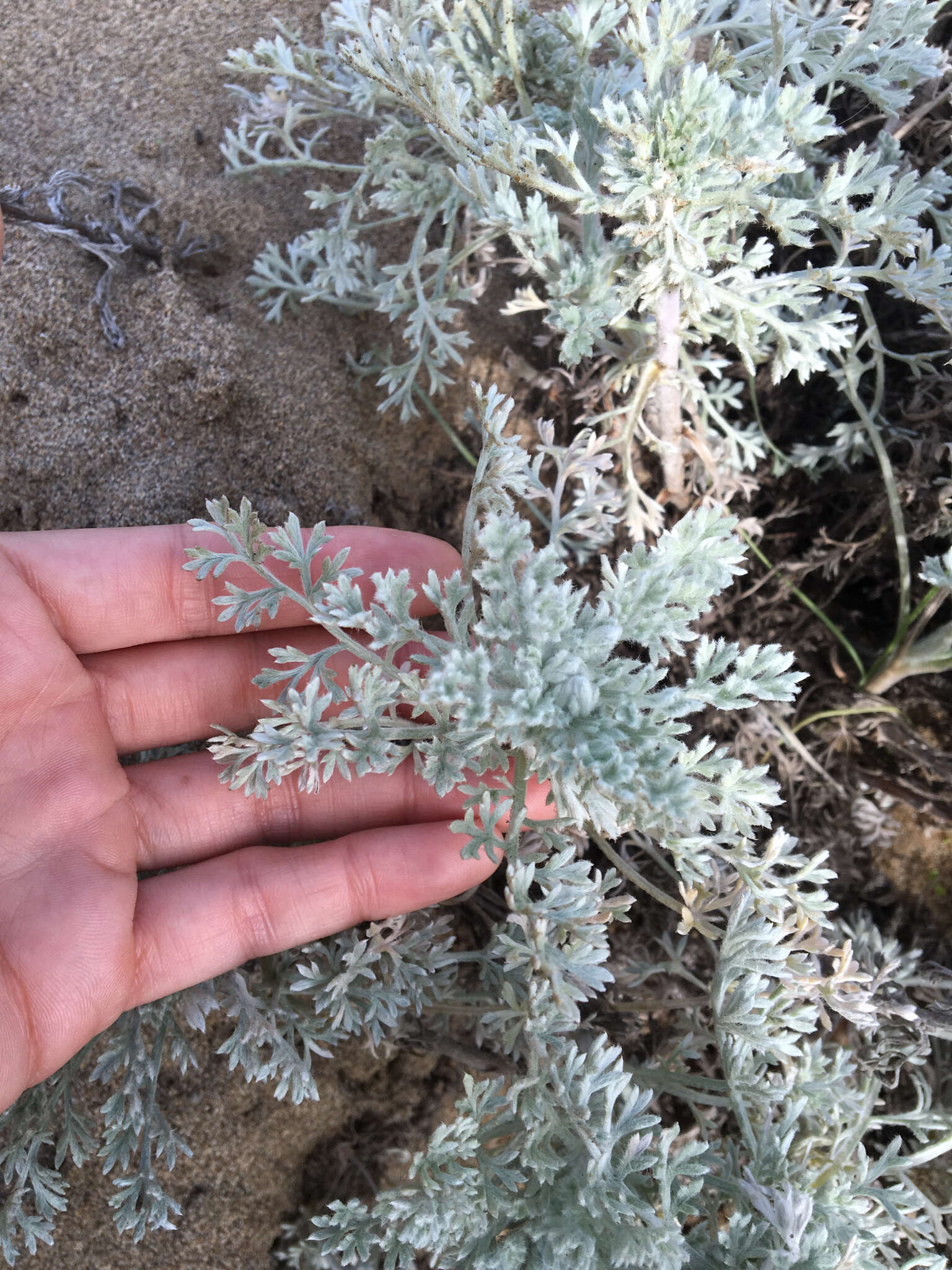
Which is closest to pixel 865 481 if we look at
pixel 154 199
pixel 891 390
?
pixel 891 390

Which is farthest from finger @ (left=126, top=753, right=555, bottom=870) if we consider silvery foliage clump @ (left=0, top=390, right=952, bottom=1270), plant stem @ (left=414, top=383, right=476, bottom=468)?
plant stem @ (left=414, top=383, right=476, bottom=468)

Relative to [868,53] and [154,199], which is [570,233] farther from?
[154,199]

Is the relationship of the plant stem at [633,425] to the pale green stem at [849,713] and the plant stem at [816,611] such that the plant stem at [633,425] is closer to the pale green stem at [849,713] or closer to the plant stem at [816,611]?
the plant stem at [816,611]

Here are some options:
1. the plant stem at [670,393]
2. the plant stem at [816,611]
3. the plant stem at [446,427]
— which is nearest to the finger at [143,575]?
the plant stem at [446,427]

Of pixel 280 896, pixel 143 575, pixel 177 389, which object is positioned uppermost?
pixel 177 389

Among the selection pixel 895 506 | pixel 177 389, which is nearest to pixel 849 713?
pixel 895 506

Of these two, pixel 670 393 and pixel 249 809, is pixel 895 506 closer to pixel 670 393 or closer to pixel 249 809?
pixel 670 393
